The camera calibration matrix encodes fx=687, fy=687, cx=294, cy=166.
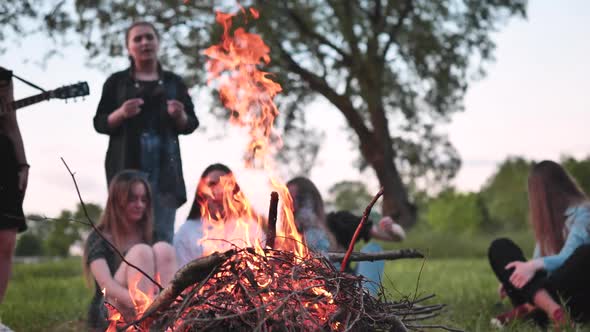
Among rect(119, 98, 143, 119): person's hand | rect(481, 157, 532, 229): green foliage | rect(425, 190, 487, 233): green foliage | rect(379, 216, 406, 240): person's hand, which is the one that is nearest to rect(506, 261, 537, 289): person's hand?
rect(379, 216, 406, 240): person's hand

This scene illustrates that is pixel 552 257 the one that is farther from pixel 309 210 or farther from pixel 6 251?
pixel 6 251

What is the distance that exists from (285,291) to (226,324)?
25cm

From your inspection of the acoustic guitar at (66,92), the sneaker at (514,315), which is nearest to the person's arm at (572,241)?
the sneaker at (514,315)

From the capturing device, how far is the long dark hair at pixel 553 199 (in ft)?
16.2

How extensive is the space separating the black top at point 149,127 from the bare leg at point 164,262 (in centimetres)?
85

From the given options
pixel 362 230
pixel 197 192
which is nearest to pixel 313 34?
pixel 362 230

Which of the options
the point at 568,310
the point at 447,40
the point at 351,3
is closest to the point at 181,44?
the point at 351,3

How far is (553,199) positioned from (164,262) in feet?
9.14

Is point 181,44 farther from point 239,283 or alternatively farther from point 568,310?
point 239,283

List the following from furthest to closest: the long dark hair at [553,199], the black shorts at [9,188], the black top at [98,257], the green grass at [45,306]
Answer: the green grass at [45,306]
the long dark hair at [553,199]
the black top at [98,257]
the black shorts at [9,188]

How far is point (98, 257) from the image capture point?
4.78 meters

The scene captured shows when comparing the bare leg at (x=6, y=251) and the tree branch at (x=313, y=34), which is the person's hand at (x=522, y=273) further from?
the tree branch at (x=313, y=34)

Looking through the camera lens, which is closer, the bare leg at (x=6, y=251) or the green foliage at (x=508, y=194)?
the bare leg at (x=6, y=251)

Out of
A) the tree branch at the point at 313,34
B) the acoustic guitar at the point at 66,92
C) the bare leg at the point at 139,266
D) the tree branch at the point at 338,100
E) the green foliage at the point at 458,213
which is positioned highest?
the tree branch at the point at 313,34
